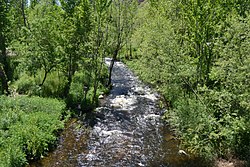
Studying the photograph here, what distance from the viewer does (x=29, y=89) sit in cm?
2484

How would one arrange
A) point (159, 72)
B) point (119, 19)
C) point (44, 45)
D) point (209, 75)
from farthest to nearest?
point (119, 19) < point (44, 45) < point (159, 72) < point (209, 75)

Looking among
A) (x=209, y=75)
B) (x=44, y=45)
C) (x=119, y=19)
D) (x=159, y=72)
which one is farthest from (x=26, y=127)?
(x=119, y=19)

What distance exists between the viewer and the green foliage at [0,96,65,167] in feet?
45.5

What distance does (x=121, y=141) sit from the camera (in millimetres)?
18141

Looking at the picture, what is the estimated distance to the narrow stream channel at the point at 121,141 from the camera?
15.3m

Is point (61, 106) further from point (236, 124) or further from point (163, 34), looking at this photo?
point (236, 124)

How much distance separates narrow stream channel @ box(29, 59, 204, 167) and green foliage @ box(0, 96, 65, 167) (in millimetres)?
832

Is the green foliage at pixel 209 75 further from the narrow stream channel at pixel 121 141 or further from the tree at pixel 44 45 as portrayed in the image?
the tree at pixel 44 45

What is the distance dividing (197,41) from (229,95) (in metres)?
6.37

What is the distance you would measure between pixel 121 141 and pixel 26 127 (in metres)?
6.48

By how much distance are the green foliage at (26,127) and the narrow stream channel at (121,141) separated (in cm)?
83

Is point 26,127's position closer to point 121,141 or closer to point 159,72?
point 121,141

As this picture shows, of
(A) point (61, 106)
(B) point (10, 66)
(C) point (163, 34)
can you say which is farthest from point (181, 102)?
(B) point (10, 66)

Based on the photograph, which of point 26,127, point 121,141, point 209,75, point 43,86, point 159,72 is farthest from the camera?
point 43,86
